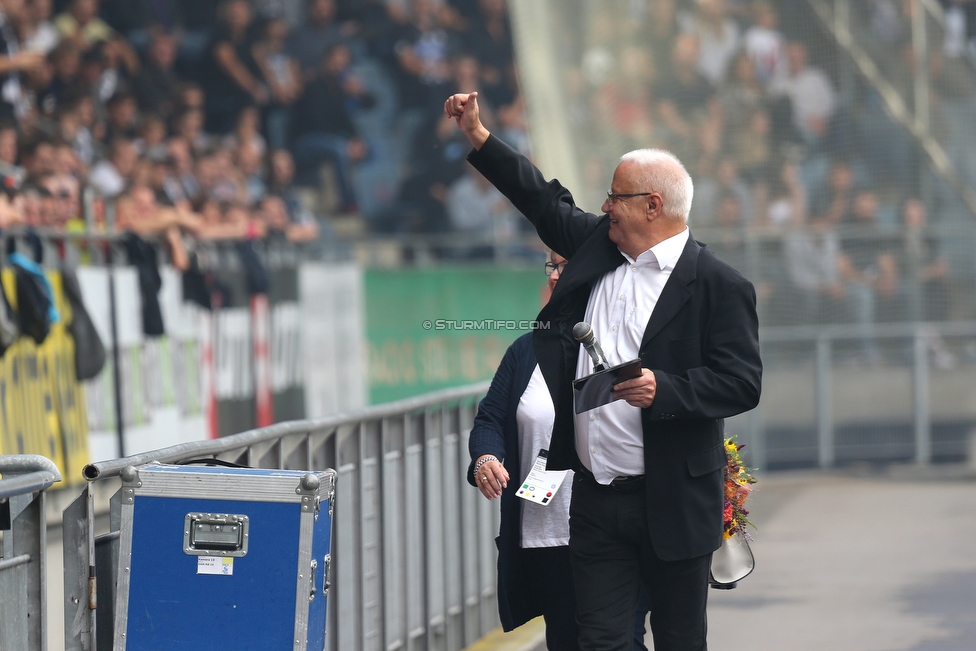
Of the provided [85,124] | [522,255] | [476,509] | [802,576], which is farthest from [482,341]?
[476,509]

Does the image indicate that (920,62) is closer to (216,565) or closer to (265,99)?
(265,99)

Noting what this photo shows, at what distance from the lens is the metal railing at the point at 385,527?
432 centimetres

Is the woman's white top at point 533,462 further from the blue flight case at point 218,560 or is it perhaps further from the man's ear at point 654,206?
the blue flight case at point 218,560

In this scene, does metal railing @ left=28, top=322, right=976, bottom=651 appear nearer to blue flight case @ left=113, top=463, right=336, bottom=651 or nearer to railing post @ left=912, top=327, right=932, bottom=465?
blue flight case @ left=113, top=463, right=336, bottom=651

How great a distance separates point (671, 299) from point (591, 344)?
333mm

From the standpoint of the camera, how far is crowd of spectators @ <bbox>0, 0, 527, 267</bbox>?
1405 cm

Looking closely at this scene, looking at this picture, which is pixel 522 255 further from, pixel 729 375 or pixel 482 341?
pixel 729 375

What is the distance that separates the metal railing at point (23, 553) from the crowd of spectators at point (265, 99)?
27.4ft

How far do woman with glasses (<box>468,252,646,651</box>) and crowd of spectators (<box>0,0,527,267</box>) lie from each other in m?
7.38

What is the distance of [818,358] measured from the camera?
13.7 metres

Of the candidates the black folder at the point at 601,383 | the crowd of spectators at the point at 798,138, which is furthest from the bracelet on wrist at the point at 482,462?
the crowd of spectators at the point at 798,138

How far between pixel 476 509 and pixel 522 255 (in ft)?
27.7

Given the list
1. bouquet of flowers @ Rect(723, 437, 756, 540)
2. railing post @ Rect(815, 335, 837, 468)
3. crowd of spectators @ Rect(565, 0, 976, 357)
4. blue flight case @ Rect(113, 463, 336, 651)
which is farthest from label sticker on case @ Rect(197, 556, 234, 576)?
railing post @ Rect(815, 335, 837, 468)

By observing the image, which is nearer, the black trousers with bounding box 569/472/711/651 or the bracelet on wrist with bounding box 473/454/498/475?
the black trousers with bounding box 569/472/711/651
